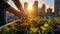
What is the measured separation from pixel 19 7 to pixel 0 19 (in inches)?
33.9

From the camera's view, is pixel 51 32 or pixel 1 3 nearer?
pixel 1 3

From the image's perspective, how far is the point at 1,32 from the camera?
16.2 ft

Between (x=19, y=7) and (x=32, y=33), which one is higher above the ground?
(x=19, y=7)

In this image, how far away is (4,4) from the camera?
8.79 feet

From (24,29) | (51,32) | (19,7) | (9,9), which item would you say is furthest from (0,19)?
(51,32)

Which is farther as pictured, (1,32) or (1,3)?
(1,32)

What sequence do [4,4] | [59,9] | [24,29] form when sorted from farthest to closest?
[59,9] < [24,29] < [4,4]

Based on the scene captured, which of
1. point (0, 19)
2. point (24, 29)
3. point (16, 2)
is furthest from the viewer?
point (24, 29)

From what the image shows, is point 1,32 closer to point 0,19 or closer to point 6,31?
point 6,31

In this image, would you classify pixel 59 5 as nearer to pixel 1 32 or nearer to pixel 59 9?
pixel 59 9

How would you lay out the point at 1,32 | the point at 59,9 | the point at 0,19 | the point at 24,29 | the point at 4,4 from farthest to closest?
the point at 59,9, the point at 24,29, the point at 1,32, the point at 0,19, the point at 4,4

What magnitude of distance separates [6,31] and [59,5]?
2625 inches

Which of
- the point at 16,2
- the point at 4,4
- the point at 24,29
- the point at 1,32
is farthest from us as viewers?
the point at 24,29

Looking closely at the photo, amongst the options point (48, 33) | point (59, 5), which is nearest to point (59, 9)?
point (59, 5)
